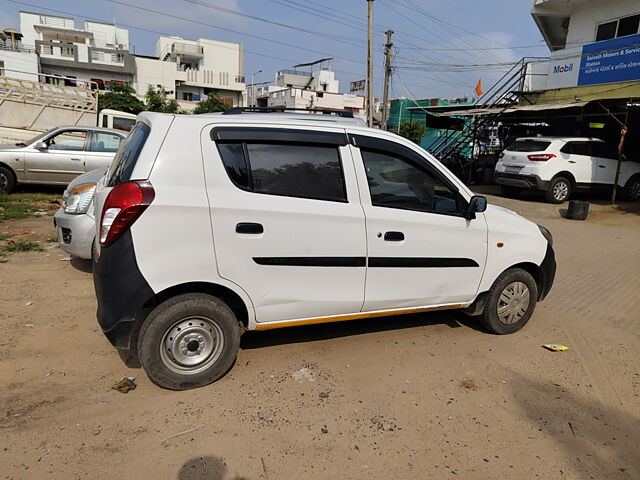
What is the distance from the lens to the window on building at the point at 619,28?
49.8ft

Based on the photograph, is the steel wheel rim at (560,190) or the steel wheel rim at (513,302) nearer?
the steel wheel rim at (513,302)

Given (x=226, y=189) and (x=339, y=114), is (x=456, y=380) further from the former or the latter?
(x=339, y=114)

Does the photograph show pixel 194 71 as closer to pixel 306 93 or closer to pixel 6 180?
pixel 306 93

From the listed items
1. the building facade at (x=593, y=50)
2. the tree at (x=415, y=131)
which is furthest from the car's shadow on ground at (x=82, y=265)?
the tree at (x=415, y=131)

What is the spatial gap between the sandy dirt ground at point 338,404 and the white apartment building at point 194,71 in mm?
61452

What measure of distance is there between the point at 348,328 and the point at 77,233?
3143 mm

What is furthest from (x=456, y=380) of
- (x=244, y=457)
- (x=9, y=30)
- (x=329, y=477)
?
(x=9, y=30)

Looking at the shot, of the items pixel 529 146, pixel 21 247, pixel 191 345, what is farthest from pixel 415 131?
pixel 191 345

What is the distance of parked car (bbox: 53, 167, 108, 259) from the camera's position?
15.8ft

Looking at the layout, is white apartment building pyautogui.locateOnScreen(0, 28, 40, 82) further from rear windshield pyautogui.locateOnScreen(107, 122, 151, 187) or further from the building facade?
rear windshield pyautogui.locateOnScreen(107, 122, 151, 187)

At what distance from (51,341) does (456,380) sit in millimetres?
3349

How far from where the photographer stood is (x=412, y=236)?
11.6ft

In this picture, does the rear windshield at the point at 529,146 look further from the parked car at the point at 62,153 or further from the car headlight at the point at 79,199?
the car headlight at the point at 79,199

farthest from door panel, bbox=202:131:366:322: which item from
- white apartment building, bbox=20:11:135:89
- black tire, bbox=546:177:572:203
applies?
white apartment building, bbox=20:11:135:89
